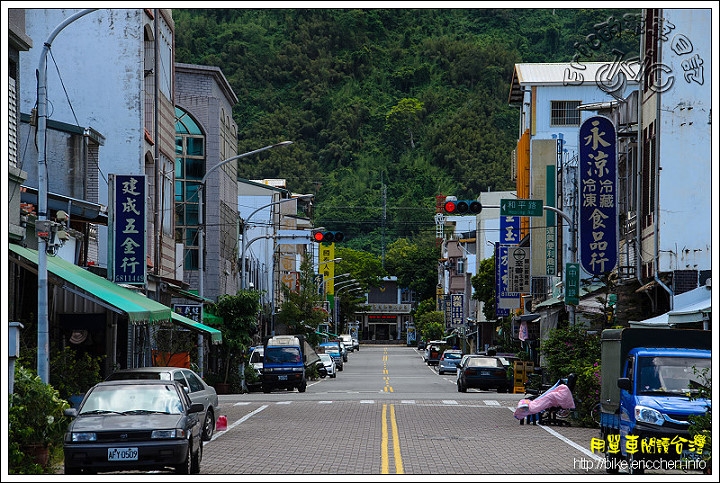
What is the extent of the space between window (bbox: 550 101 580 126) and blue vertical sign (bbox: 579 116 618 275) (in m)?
29.4

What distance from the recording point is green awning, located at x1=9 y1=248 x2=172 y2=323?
23.8 m

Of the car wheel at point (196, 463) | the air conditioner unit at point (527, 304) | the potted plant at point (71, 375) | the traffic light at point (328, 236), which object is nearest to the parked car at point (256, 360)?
the traffic light at point (328, 236)

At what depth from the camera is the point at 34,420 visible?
1675 centimetres

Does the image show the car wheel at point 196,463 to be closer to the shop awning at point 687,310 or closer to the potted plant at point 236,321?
the shop awning at point 687,310

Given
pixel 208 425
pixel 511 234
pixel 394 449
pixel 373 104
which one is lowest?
→ pixel 394 449

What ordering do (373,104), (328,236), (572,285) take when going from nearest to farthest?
(572,285), (328,236), (373,104)

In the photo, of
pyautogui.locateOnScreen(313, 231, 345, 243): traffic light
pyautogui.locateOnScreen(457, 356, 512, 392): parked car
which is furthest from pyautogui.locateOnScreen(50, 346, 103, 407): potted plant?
pyautogui.locateOnScreen(457, 356, 512, 392): parked car

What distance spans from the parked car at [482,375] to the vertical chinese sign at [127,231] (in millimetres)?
18041

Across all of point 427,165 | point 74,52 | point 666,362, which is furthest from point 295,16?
point 666,362

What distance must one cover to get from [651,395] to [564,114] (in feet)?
162

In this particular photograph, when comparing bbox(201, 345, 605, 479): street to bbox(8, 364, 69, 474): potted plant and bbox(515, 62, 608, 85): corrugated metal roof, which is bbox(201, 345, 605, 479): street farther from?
bbox(515, 62, 608, 85): corrugated metal roof

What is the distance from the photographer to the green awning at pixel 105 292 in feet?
78.2

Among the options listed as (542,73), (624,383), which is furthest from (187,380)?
(542,73)

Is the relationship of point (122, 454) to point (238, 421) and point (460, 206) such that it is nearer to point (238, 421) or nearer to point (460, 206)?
point (238, 421)
